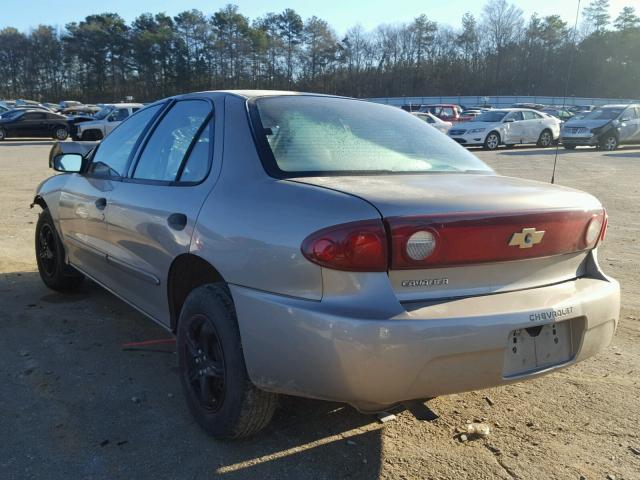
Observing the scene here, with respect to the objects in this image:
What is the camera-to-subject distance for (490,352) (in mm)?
2115

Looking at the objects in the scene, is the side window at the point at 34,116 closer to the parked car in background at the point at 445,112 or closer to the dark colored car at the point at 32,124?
the dark colored car at the point at 32,124

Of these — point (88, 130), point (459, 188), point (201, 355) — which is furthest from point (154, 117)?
point (88, 130)

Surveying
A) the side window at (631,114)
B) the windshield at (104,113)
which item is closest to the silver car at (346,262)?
the side window at (631,114)

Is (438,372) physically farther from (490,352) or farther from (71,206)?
(71,206)

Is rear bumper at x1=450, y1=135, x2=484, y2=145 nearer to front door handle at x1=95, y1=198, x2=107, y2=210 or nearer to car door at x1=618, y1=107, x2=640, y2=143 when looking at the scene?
car door at x1=618, y1=107, x2=640, y2=143

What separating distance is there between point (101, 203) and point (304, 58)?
8898cm

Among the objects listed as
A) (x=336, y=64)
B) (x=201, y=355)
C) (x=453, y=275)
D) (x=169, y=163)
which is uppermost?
(x=336, y=64)

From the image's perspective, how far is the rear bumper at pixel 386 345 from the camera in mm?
1996

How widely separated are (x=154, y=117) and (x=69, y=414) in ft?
6.11

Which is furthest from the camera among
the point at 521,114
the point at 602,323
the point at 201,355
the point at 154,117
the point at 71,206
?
the point at 521,114

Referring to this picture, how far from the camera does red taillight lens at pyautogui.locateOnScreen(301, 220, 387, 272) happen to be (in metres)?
2.04

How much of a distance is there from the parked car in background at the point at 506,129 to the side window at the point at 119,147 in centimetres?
1859

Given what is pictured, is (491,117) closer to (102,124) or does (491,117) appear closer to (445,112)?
(445,112)

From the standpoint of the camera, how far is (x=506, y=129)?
21750 mm
